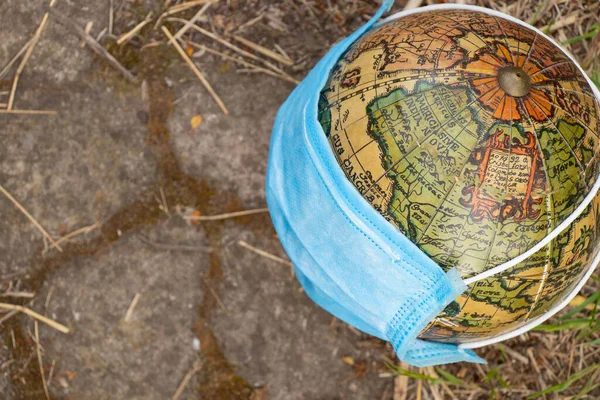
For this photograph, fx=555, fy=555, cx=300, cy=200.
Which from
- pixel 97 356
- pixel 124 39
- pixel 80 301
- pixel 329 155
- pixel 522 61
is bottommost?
pixel 97 356

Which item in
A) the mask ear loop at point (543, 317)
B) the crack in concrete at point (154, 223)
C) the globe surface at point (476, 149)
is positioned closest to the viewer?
the globe surface at point (476, 149)

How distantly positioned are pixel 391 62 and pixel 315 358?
5.69 feet

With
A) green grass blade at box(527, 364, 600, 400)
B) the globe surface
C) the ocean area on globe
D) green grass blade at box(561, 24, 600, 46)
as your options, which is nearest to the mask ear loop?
the ocean area on globe

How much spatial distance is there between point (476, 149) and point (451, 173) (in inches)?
4.4

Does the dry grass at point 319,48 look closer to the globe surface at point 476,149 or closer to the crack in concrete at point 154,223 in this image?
the crack in concrete at point 154,223

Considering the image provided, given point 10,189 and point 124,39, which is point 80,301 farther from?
point 124,39

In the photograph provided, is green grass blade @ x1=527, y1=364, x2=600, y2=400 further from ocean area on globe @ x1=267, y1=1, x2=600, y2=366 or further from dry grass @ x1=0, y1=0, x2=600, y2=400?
ocean area on globe @ x1=267, y1=1, x2=600, y2=366

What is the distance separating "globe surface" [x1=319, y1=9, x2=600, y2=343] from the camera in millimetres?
1812

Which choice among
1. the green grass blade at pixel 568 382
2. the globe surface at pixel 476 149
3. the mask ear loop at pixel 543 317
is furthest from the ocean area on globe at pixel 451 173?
the green grass blade at pixel 568 382

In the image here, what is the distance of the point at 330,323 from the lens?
3029 mm

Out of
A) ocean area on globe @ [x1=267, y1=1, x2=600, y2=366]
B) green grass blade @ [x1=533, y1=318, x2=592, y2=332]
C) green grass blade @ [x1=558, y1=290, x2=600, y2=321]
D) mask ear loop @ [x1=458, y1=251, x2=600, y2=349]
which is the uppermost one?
ocean area on globe @ [x1=267, y1=1, x2=600, y2=366]

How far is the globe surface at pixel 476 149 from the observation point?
71.4 inches

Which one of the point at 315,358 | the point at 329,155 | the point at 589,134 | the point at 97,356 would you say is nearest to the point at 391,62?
the point at 329,155

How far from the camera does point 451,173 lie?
5.94 feet
